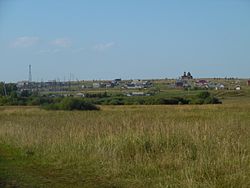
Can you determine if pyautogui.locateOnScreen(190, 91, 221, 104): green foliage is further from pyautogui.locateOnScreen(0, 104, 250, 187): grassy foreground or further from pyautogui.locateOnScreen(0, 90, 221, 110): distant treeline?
pyautogui.locateOnScreen(0, 104, 250, 187): grassy foreground

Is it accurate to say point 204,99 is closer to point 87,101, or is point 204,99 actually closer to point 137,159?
point 87,101

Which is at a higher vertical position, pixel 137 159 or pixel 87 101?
pixel 137 159

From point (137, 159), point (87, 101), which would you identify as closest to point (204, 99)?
point (87, 101)

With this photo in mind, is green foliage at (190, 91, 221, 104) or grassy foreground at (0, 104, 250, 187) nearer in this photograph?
grassy foreground at (0, 104, 250, 187)

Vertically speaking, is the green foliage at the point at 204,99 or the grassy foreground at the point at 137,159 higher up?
the grassy foreground at the point at 137,159

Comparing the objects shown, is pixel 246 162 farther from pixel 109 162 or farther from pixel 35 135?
pixel 35 135

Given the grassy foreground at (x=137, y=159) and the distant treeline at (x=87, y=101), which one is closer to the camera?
the grassy foreground at (x=137, y=159)

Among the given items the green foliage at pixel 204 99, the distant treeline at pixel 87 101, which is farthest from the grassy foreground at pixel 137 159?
the green foliage at pixel 204 99

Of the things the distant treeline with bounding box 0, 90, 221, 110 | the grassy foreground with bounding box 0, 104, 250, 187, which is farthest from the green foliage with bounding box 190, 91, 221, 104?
the grassy foreground with bounding box 0, 104, 250, 187

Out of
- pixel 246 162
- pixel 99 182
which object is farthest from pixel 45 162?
pixel 246 162

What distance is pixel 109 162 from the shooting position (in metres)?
12.1

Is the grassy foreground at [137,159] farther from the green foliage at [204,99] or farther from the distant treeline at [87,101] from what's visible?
the green foliage at [204,99]

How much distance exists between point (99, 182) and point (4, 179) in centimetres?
240

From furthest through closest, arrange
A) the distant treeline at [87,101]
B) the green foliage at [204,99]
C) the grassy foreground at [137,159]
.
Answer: the green foliage at [204,99] < the distant treeline at [87,101] < the grassy foreground at [137,159]
